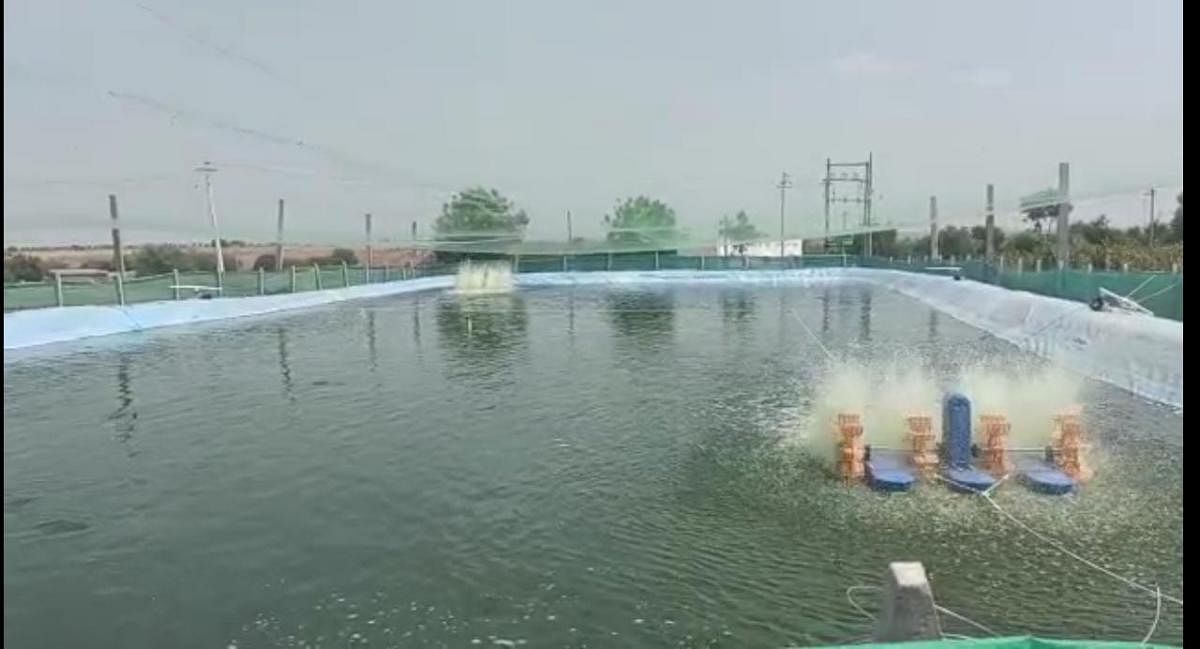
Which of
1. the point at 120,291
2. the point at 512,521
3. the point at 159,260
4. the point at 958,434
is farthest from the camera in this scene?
the point at 159,260

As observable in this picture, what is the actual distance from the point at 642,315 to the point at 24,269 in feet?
41.7

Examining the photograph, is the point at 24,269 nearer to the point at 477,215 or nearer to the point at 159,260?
the point at 159,260

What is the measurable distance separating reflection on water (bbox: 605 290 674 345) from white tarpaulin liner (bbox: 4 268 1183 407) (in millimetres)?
5786

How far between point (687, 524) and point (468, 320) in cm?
1450

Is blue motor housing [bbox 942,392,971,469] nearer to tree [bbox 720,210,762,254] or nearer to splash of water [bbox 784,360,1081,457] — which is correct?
splash of water [bbox 784,360,1081,457]

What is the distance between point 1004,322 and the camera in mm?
14664

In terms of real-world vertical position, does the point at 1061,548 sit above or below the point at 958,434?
below

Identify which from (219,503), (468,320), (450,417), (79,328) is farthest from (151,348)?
(219,503)

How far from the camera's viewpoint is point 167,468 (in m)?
6.20

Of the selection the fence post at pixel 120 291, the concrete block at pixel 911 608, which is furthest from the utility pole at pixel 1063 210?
the fence post at pixel 120 291

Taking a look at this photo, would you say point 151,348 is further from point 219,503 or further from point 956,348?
point 956,348

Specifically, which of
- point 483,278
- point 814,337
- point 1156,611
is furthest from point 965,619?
point 483,278

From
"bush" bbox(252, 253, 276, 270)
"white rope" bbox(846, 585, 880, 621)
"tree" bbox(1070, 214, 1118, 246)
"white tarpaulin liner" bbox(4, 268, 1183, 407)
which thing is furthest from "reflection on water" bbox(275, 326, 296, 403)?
"tree" bbox(1070, 214, 1118, 246)

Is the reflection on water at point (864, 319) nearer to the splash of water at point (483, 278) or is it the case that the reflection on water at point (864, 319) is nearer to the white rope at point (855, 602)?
the white rope at point (855, 602)
